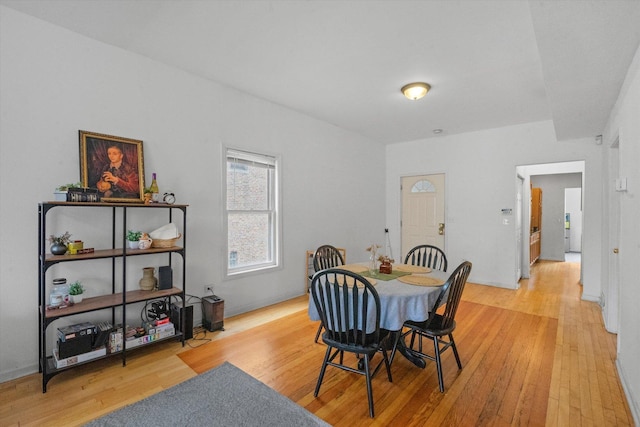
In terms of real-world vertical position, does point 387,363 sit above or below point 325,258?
below

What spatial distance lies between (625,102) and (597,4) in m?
1.27

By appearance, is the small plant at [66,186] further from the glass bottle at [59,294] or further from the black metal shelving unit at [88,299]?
the glass bottle at [59,294]

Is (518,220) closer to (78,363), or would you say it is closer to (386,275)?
(386,275)

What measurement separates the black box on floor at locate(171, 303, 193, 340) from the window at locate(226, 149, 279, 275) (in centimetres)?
77

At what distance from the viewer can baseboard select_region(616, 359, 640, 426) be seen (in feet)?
6.02

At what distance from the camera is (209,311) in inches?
128

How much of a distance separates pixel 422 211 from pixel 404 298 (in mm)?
4271

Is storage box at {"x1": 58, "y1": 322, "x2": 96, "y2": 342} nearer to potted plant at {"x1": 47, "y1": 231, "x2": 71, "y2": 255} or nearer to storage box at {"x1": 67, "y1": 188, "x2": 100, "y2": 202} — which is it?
potted plant at {"x1": 47, "y1": 231, "x2": 71, "y2": 255}

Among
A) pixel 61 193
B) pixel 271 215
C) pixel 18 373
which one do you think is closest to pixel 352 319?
pixel 61 193

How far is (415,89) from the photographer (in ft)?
11.4

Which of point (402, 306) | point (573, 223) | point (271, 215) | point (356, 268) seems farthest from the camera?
point (573, 223)

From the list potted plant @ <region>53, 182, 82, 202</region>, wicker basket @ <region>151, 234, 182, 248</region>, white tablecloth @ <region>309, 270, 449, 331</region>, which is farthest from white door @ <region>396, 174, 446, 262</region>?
potted plant @ <region>53, 182, 82, 202</region>

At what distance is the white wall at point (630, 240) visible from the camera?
6.29 ft

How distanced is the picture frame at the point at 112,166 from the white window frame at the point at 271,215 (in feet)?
3.22
